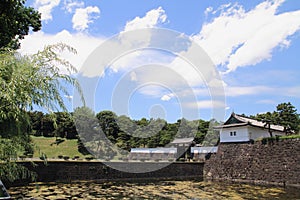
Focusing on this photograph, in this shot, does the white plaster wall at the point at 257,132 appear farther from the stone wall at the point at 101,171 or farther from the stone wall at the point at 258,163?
the stone wall at the point at 101,171

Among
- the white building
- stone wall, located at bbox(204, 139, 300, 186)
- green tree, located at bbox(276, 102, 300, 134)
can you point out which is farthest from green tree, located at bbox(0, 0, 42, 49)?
green tree, located at bbox(276, 102, 300, 134)

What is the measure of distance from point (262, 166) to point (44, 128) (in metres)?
29.8

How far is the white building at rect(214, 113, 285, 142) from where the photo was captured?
55.9 feet

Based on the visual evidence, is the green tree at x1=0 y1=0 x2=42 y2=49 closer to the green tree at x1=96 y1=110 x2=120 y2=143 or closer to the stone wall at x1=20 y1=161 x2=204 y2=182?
the stone wall at x1=20 y1=161 x2=204 y2=182

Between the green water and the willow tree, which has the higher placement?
the willow tree

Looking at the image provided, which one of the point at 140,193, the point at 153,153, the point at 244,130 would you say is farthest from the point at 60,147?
the point at 140,193

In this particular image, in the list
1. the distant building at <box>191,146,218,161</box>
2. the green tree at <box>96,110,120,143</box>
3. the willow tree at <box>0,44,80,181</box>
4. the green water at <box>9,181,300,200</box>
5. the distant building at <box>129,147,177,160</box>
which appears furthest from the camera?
the green tree at <box>96,110,120,143</box>

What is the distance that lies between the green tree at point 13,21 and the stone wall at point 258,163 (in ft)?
42.1

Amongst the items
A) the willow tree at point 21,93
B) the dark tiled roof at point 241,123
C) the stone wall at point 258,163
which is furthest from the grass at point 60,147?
the willow tree at point 21,93

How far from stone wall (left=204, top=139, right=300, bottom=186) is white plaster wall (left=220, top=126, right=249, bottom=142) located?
1.15ft

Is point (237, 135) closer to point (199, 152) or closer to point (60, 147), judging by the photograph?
point (199, 152)

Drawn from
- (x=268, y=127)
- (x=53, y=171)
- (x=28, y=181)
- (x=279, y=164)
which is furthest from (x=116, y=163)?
(x=268, y=127)

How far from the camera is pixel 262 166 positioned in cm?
1508

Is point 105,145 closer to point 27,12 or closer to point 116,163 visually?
point 116,163
